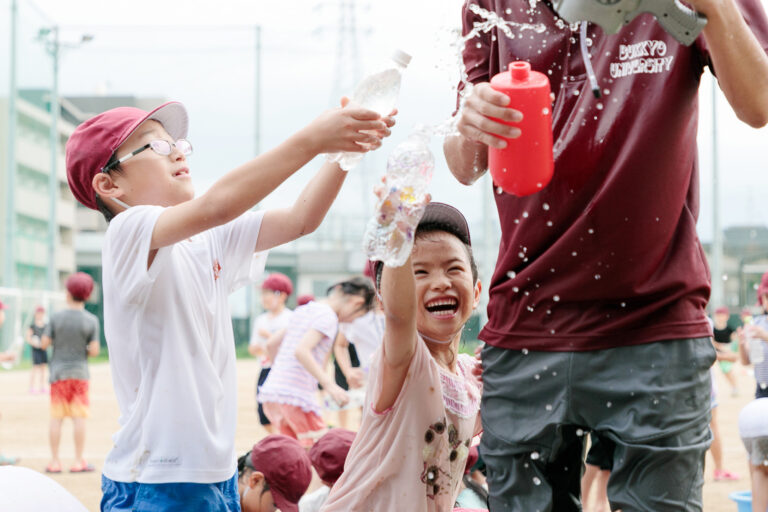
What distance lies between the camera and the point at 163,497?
271 centimetres

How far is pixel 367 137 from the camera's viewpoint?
2365mm

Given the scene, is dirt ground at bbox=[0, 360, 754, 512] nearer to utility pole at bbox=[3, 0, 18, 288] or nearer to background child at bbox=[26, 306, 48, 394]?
background child at bbox=[26, 306, 48, 394]

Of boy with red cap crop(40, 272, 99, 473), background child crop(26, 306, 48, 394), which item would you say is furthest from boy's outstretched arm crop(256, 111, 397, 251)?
background child crop(26, 306, 48, 394)

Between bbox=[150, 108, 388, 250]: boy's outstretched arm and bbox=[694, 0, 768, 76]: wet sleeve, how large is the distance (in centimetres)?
79

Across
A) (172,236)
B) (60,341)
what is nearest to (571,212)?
(172,236)

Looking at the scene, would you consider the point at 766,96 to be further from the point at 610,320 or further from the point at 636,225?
the point at 610,320

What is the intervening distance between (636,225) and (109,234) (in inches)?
61.6

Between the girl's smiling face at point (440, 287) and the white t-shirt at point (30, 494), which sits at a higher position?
the girl's smiling face at point (440, 287)

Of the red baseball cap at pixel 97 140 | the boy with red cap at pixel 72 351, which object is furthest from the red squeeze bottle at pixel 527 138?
the boy with red cap at pixel 72 351

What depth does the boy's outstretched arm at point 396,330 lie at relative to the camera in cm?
229

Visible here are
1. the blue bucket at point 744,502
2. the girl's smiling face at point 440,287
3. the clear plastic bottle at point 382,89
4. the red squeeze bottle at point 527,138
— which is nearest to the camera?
the red squeeze bottle at point 527,138

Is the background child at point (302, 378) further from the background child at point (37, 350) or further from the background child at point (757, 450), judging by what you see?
the background child at point (37, 350)

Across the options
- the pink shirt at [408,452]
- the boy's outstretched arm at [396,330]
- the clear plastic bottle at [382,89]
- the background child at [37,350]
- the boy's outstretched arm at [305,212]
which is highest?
the clear plastic bottle at [382,89]

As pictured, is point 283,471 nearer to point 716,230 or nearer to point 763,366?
point 763,366
